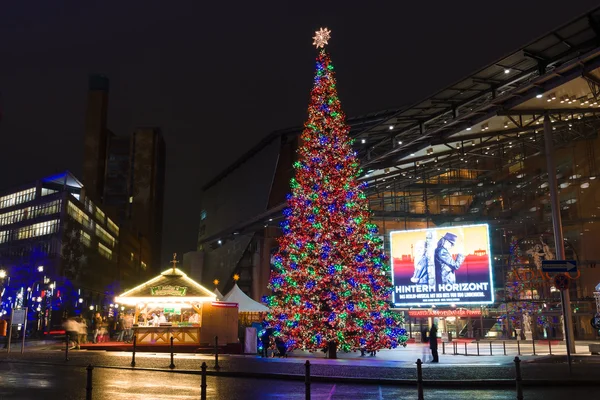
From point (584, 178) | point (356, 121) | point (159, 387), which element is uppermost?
point (356, 121)

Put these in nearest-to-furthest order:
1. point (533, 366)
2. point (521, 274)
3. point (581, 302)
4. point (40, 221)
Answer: point (533, 366)
point (581, 302)
point (521, 274)
point (40, 221)

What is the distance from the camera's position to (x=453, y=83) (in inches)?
1049

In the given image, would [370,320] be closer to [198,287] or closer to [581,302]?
[198,287]

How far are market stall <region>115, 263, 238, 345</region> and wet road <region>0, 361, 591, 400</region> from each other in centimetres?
1275

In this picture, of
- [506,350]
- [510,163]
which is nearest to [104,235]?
[510,163]

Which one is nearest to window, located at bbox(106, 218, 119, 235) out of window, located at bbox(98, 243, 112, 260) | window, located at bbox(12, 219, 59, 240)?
window, located at bbox(98, 243, 112, 260)

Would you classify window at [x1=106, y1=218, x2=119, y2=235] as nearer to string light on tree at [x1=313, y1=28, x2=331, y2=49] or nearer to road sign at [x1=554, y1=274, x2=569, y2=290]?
string light on tree at [x1=313, y1=28, x2=331, y2=49]

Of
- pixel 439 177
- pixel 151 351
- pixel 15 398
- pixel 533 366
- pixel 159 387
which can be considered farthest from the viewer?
pixel 439 177

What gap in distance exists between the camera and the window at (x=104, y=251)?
320 ft

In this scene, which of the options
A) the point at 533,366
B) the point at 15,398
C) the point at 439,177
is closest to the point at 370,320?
the point at 533,366

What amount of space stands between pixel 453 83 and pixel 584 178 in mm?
16011

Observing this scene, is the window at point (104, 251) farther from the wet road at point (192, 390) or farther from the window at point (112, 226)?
the wet road at point (192, 390)

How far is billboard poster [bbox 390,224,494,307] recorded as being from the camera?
3188cm

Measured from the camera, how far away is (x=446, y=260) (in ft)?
108
